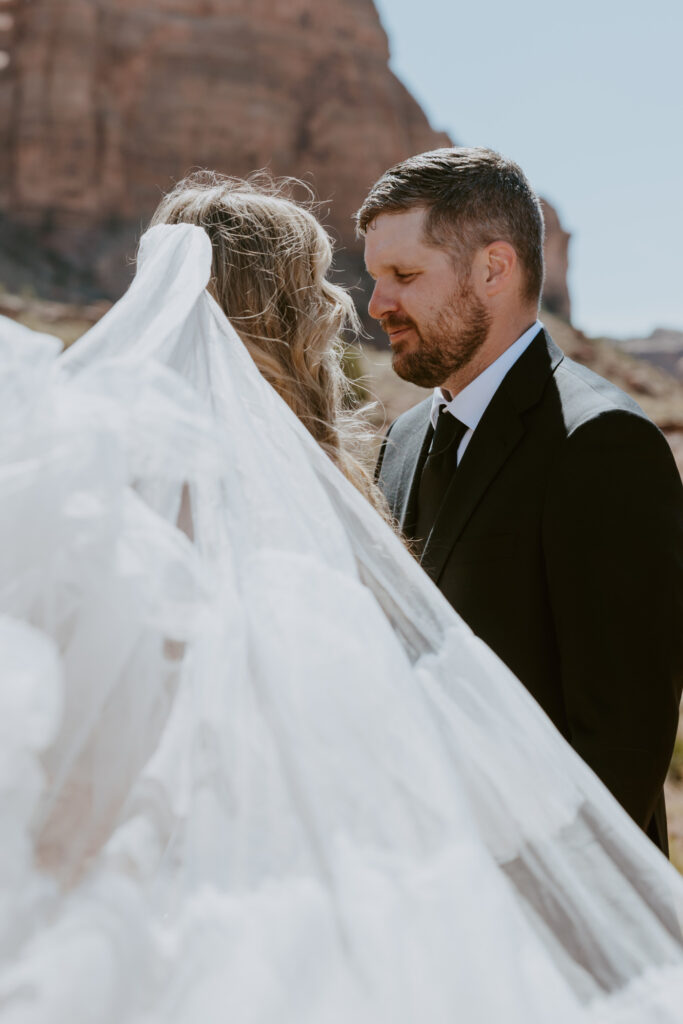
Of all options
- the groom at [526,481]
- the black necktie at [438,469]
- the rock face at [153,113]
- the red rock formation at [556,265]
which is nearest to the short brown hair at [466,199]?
the groom at [526,481]

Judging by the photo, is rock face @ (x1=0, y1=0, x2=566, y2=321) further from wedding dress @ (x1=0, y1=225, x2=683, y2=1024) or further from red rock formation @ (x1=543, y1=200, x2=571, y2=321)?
wedding dress @ (x1=0, y1=225, x2=683, y2=1024)

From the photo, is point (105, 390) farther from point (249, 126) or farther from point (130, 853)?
point (249, 126)

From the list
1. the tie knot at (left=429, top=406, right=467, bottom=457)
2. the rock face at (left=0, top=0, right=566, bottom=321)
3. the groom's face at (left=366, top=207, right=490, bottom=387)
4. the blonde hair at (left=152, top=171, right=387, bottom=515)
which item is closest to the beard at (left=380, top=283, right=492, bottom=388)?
the groom's face at (left=366, top=207, right=490, bottom=387)

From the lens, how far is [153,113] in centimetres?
3656

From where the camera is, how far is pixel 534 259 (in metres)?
2.81

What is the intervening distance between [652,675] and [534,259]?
136 centimetres

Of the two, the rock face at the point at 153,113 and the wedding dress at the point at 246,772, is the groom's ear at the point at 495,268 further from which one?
the rock face at the point at 153,113

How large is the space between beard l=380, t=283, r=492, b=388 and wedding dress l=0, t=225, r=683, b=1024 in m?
1.23

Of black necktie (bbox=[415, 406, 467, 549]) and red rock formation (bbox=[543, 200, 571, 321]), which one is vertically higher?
black necktie (bbox=[415, 406, 467, 549])

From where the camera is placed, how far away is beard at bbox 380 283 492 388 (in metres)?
2.68

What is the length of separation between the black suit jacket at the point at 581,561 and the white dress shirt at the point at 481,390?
0.07 metres

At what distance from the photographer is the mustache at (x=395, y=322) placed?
8.95 feet

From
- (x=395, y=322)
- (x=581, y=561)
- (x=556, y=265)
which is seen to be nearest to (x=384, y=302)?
(x=395, y=322)

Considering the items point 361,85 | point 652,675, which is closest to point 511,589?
point 652,675
